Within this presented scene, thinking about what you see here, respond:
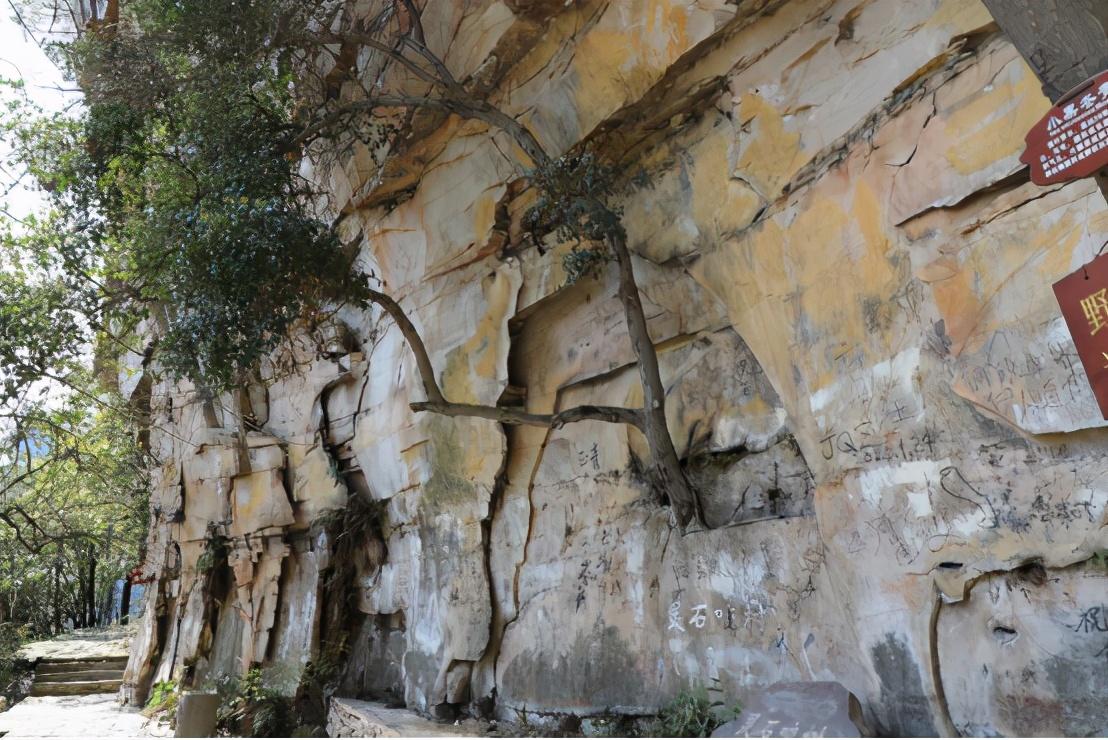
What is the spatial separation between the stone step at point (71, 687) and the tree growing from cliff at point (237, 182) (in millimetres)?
8522

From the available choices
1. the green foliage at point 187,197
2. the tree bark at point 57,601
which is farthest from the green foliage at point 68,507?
the green foliage at point 187,197

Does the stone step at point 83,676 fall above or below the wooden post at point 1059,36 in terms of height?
below

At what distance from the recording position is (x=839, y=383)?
20.1ft

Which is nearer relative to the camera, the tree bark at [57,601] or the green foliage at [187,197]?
the green foliage at [187,197]

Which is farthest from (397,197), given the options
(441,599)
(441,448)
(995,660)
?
(995,660)

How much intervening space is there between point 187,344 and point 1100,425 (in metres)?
6.76

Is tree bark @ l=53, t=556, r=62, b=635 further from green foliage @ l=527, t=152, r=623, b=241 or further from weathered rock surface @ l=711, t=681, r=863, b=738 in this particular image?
weathered rock surface @ l=711, t=681, r=863, b=738

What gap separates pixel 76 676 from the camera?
15297 millimetres

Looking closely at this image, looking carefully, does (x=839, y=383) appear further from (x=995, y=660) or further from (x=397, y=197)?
(x=397, y=197)

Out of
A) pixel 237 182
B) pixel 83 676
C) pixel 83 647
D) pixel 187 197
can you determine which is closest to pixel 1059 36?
pixel 237 182

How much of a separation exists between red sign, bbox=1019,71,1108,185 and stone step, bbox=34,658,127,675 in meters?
16.8

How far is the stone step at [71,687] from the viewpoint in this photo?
1455cm

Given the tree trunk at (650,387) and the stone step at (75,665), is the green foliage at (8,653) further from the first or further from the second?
the tree trunk at (650,387)

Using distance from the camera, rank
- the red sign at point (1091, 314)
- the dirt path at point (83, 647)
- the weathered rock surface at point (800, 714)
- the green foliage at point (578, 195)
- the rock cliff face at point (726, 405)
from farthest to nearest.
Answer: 1. the dirt path at point (83, 647)
2. the green foliage at point (578, 195)
3. the rock cliff face at point (726, 405)
4. the weathered rock surface at point (800, 714)
5. the red sign at point (1091, 314)
